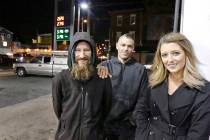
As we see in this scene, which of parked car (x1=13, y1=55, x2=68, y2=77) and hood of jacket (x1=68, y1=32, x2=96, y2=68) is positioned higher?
hood of jacket (x1=68, y1=32, x2=96, y2=68)

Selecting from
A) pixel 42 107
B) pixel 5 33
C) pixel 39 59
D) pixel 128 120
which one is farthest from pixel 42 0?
pixel 128 120

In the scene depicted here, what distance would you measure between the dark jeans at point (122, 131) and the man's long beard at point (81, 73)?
2.80ft

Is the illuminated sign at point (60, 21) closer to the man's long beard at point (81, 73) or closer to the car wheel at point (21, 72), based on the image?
the car wheel at point (21, 72)

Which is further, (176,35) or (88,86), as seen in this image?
(88,86)

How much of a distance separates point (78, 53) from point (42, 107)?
7.32 meters

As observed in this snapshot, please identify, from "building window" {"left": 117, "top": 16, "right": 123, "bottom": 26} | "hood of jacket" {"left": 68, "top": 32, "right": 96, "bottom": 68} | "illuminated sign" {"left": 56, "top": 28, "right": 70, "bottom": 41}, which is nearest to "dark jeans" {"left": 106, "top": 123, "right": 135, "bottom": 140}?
"hood of jacket" {"left": 68, "top": 32, "right": 96, "bottom": 68}

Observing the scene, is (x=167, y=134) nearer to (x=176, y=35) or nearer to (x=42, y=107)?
(x=176, y=35)

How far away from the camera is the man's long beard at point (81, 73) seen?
2.54m

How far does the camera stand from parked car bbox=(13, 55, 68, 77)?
65.3ft

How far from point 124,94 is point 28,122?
4.98 meters

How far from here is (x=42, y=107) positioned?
31.4ft

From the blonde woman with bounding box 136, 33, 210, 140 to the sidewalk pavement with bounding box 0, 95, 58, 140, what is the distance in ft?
14.2

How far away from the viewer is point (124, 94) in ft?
10.3

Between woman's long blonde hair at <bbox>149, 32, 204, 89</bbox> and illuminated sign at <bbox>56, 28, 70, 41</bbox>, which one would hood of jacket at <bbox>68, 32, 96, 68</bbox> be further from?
illuminated sign at <bbox>56, 28, 70, 41</bbox>
